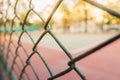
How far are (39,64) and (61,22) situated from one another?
10.5 m

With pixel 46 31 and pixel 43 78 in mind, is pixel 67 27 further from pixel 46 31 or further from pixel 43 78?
pixel 46 31

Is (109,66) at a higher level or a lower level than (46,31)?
lower

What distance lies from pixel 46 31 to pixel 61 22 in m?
12.8

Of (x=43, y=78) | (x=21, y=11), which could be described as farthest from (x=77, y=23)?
(x=21, y=11)

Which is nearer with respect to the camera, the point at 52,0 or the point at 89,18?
the point at 52,0

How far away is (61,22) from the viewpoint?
43.0ft

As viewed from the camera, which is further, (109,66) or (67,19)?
(67,19)

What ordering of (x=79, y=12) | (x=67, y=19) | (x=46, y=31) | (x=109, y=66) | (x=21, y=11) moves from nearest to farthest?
(x=46, y=31)
(x=21, y=11)
(x=109, y=66)
(x=79, y=12)
(x=67, y=19)

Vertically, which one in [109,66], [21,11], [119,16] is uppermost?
[21,11]

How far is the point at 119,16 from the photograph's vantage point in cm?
16

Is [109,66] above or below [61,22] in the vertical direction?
below

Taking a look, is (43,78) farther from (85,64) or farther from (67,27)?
(67,27)

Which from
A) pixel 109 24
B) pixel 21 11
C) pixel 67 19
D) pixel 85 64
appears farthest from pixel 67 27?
pixel 21 11

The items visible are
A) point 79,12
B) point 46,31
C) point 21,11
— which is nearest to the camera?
point 46,31
